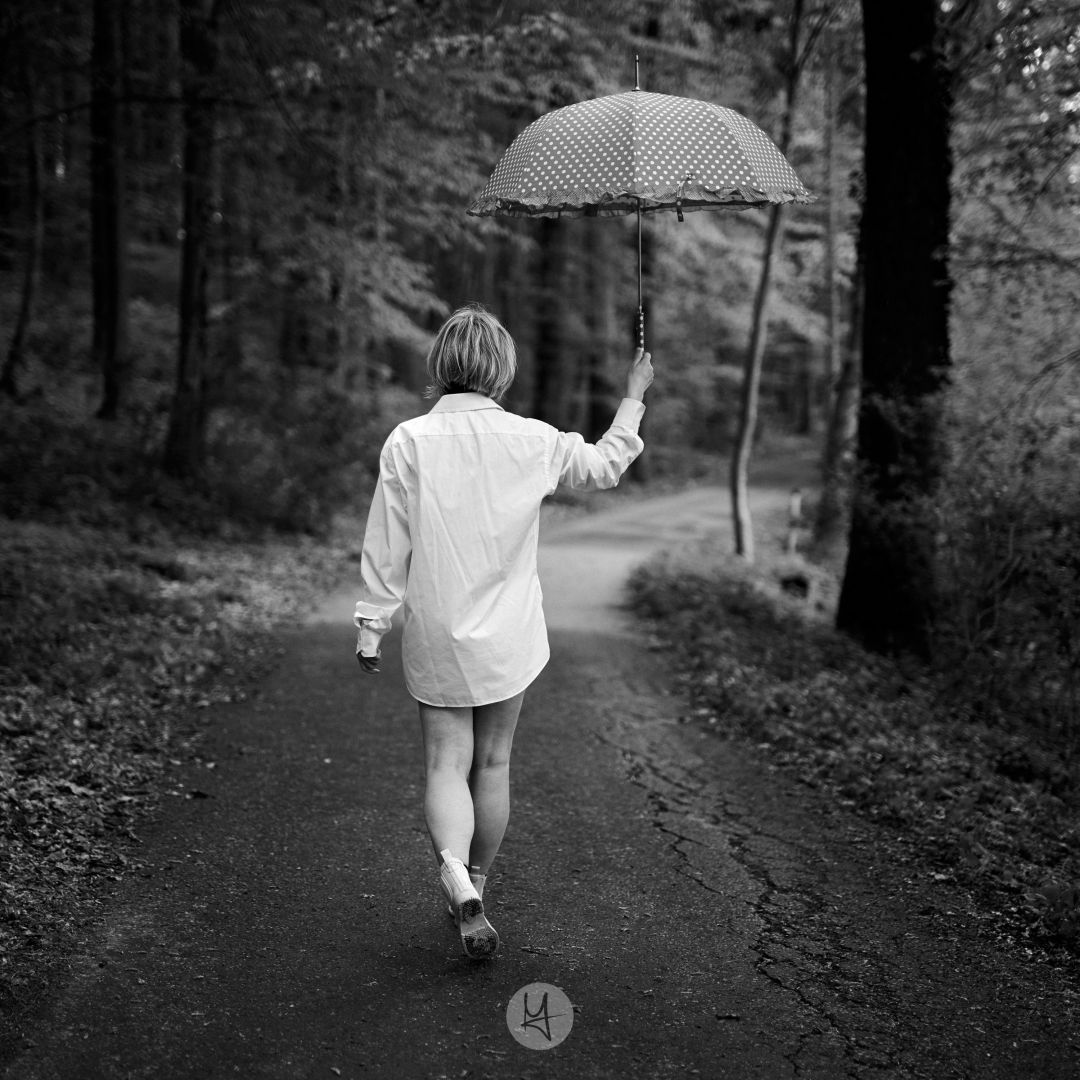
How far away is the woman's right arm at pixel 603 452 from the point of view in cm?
368

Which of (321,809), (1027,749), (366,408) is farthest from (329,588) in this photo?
(1027,749)

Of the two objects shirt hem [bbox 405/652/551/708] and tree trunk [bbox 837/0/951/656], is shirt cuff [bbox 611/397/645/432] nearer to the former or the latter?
shirt hem [bbox 405/652/551/708]

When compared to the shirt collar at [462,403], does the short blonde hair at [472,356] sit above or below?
above

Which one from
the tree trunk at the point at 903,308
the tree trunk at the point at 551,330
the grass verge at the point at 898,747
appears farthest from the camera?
the tree trunk at the point at 551,330

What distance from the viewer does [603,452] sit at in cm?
374

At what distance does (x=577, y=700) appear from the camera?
7.66 metres

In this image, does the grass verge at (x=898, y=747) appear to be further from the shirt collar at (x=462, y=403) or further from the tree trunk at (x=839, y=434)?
the tree trunk at (x=839, y=434)

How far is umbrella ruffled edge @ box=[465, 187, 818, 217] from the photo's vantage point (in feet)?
13.2

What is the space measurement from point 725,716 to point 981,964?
3525 mm

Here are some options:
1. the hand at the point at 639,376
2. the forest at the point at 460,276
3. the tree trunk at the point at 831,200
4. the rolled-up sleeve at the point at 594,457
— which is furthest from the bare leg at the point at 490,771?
the tree trunk at the point at 831,200

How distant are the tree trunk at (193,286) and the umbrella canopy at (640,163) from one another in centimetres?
1022

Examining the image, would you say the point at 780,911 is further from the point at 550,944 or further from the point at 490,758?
the point at 490,758

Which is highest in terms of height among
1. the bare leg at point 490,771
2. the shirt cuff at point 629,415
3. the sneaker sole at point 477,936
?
the shirt cuff at point 629,415

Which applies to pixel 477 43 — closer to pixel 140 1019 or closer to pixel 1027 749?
pixel 1027 749
